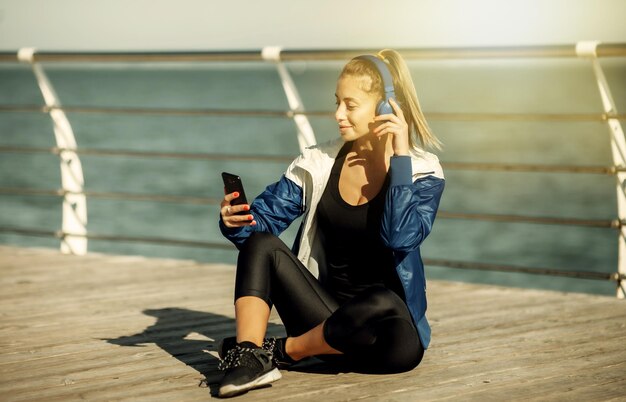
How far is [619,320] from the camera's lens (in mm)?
4426

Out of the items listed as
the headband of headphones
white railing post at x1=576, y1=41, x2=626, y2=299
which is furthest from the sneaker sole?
white railing post at x1=576, y1=41, x2=626, y2=299

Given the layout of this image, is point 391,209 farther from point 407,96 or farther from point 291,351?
point 291,351

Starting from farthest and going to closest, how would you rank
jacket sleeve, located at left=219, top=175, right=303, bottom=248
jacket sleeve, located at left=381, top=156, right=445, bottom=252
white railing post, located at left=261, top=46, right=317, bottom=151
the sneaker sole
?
1. white railing post, located at left=261, top=46, right=317, bottom=151
2. jacket sleeve, located at left=219, top=175, right=303, bottom=248
3. jacket sleeve, located at left=381, top=156, right=445, bottom=252
4. the sneaker sole

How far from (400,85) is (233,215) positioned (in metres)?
0.71

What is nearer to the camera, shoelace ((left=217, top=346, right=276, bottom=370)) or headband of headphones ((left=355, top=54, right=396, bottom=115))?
shoelace ((left=217, top=346, right=276, bottom=370))

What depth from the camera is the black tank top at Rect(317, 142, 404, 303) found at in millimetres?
3439

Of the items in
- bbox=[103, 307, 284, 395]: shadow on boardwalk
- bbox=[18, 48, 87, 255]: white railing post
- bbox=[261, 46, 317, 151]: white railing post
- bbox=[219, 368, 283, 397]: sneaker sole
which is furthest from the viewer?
bbox=[18, 48, 87, 255]: white railing post

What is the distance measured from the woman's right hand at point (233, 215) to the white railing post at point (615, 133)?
2013 mm

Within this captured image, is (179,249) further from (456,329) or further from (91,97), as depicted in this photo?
(91,97)

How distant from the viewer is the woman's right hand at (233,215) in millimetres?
3285

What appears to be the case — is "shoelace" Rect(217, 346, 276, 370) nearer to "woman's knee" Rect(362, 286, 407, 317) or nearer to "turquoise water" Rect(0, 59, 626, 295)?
"woman's knee" Rect(362, 286, 407, 317)

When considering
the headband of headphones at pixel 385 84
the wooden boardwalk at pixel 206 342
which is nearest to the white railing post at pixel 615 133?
the wooden boardwalk at pixel 206 342

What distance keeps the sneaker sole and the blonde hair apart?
2.95 feet

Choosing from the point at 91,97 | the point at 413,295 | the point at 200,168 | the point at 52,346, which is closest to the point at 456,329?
the point at 413,295
